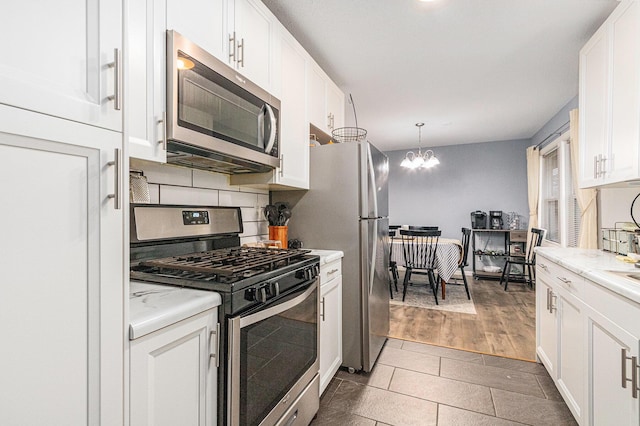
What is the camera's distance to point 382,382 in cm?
212

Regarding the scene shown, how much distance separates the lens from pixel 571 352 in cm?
167

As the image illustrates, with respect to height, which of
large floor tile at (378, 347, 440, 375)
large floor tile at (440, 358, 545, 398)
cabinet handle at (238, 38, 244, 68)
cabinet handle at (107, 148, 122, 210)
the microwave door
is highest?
cabinet handle at (238, 38, 244, 68)

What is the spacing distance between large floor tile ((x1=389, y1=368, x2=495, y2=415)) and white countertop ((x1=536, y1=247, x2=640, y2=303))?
95 cm

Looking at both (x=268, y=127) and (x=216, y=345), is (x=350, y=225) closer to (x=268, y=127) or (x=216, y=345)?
(x=268, y=127)

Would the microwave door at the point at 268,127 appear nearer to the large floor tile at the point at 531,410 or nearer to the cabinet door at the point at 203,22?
the cabinet door at the point at 203,22

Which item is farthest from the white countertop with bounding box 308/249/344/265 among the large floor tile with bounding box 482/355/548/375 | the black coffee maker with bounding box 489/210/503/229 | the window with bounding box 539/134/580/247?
the black coffee maker with bounding box 489/210/503/229

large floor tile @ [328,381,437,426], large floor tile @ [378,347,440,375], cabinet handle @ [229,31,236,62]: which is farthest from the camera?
large floor tile @ [378,347,440,375]

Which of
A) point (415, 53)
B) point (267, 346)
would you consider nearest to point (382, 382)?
point (267, 346)

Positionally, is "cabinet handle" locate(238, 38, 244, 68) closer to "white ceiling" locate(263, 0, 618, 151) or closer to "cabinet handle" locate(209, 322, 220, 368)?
"white ceiling" locate(263, 0, 618, 151)

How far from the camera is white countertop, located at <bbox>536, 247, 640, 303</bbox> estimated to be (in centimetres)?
116

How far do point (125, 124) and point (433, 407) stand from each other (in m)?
2.09

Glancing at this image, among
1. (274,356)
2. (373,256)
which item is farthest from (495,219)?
(274,356)

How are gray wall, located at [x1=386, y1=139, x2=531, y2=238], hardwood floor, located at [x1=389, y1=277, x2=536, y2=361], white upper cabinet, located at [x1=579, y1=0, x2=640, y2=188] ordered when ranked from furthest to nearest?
1. gray wall, located at [x1=386, y1=139, x2=531, y2=238]
2. hardwood floor, located at [x1=389, y1=277, x2=536, y2=361]
3. white upper cabinet, located at [x1=579, y1=0, x2=640, y2=188]

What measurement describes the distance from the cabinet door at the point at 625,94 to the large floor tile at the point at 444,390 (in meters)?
1.52
